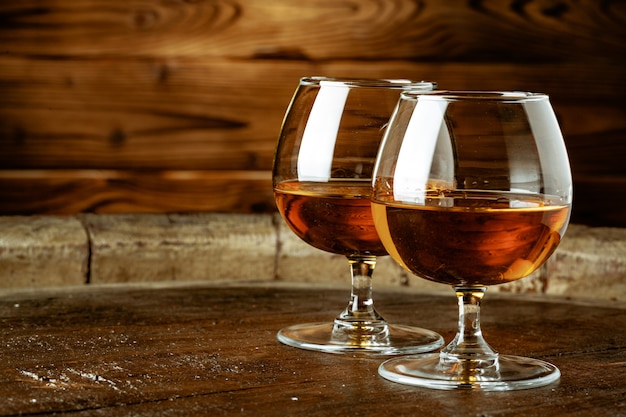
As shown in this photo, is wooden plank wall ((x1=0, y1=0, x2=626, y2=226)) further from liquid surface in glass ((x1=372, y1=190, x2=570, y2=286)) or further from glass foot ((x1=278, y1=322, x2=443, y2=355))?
liquid surface in glass ((x1=372, y1=190, x2=570, y2=286))

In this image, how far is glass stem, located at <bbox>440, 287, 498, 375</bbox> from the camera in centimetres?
84

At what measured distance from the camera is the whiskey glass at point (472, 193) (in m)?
0.79

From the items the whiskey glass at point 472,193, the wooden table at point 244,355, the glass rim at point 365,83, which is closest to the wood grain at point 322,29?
the wooden table at point 244,355

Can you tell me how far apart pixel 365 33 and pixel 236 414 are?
6.41 ft

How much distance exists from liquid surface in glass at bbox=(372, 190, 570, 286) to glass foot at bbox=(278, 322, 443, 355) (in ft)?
0.47

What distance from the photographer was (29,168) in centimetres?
250

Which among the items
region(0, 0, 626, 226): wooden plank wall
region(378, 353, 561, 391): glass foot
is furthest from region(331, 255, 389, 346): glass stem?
region(0, 0, 626, 226): wooden plank wall

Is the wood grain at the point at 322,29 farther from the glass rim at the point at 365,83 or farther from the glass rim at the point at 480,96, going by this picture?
the glass rim at the point at 480,96

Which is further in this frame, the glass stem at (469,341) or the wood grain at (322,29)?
the wood grain at (322,29)

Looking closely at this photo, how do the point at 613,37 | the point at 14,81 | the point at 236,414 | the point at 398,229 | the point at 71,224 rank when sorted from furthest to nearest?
the point at 613,37
the point at 14,81
the point at 71,224
the point at 398,229
the point at 236,414

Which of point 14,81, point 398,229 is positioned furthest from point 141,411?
point 14,81

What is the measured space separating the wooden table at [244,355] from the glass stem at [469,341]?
61 mm

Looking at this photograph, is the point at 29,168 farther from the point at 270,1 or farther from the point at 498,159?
the point at 498,159

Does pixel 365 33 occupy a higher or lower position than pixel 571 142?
higher
